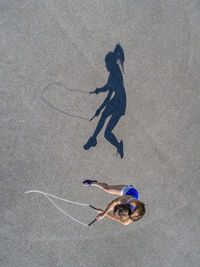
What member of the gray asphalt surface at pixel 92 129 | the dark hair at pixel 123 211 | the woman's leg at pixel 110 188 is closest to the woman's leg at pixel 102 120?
the gray asphalt surface at pixel 92 129

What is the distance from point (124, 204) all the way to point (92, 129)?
2.00m

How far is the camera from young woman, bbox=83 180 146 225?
380 centimetres

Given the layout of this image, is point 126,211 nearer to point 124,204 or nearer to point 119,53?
point 124,204

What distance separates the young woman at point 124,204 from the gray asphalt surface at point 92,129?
0.31 metres

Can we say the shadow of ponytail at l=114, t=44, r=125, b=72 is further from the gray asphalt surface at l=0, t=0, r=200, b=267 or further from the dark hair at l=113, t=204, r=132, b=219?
the dark hair at l=113, t=204, r=132, b=219

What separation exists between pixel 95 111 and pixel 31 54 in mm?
2129

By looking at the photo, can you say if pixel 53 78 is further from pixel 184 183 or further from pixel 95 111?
pixel 184 183

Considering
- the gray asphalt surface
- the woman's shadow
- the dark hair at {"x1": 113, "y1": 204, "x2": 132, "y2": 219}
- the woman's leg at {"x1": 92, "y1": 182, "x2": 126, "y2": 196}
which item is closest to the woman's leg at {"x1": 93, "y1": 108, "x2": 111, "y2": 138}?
the woman's shadow

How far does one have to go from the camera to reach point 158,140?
5254 millimetres

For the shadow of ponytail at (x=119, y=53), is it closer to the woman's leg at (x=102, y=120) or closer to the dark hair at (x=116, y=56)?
the dark hair at (x=116, y=56)

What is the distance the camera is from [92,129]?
5141 mm

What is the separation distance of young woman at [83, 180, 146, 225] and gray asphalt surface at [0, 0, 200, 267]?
1.03 ft

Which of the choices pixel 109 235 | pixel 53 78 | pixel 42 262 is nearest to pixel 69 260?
pixel 42 262

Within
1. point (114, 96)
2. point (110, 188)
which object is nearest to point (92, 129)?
point (114, 96)
